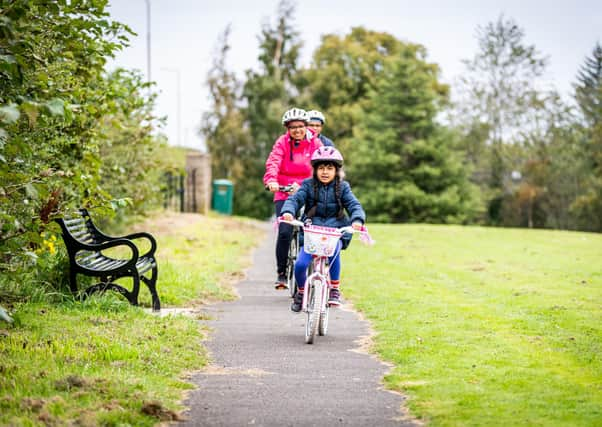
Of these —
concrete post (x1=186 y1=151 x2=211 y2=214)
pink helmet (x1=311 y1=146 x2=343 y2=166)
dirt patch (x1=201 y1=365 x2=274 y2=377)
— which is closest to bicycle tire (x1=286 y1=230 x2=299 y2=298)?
pink helmet (x1=311 y1=146 x2=343 y2=166)

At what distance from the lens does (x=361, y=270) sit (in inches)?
595

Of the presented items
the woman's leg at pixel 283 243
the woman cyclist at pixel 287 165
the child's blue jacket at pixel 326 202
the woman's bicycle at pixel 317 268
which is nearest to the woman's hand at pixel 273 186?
the woman cyclist at pixel 287 165

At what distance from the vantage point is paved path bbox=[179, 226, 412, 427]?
582 cm

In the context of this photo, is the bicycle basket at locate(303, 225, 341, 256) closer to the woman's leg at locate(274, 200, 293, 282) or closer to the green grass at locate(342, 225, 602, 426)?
the green grass at locate(342, 225, 602, 426)

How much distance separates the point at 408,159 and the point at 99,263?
40.6 meters

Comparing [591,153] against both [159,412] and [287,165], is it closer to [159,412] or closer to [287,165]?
[287,165]

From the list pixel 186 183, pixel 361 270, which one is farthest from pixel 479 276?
pixel 186 183

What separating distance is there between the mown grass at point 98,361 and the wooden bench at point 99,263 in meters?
0.23

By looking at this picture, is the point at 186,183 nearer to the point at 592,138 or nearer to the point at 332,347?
the point at 332,347

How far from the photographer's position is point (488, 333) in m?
8.70

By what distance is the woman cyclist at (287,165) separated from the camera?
11008mm

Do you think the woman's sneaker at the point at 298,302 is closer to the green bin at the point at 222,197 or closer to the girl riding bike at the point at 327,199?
the girl riding bike at the point at 327,199

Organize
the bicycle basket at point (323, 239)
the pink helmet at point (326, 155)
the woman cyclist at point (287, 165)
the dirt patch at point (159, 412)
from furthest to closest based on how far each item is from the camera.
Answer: the woman cyclist at point (287, 165)
the pink helmet at point (326, 155)
the bicycle basket at point (323, 239)
the dirt patch at point (159, 412)

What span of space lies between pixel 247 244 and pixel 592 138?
1545 inches
